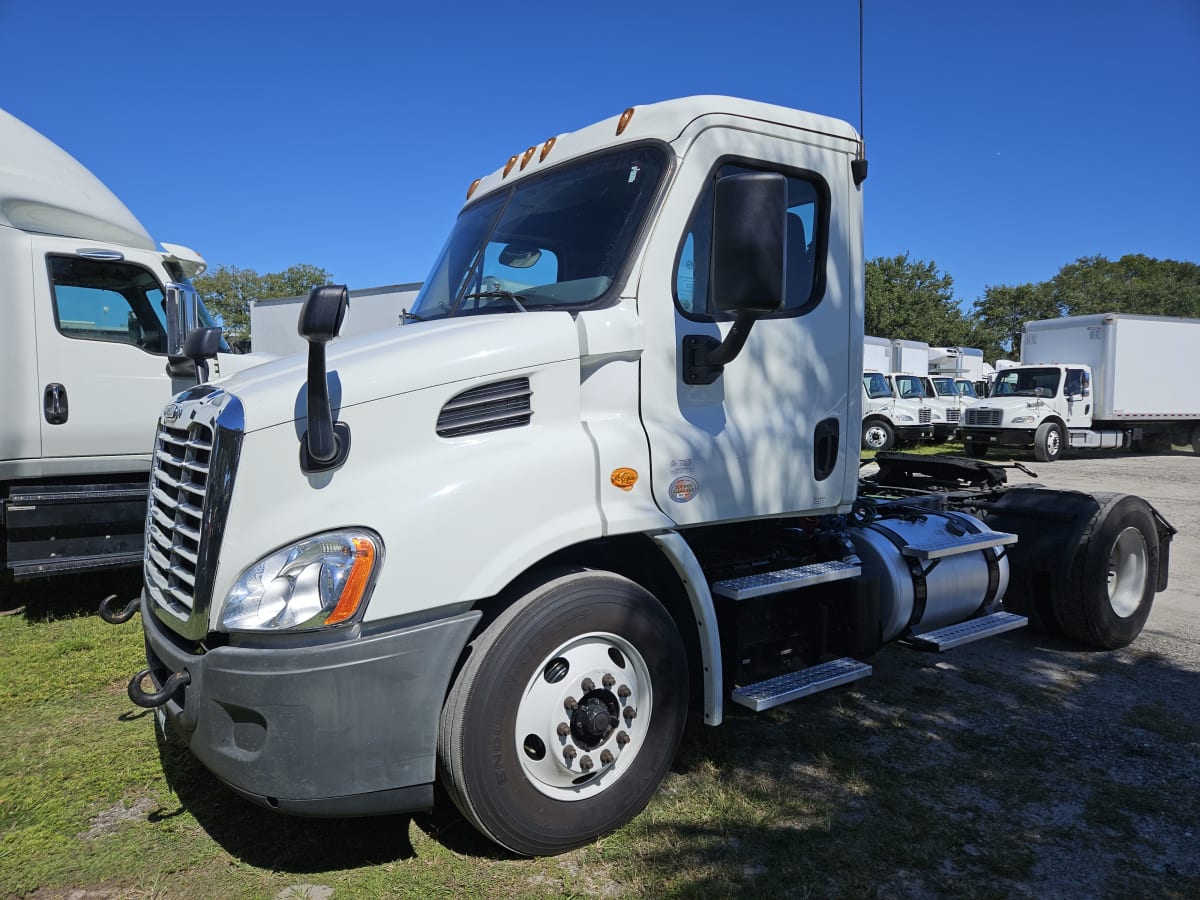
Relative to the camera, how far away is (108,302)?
21.8ft

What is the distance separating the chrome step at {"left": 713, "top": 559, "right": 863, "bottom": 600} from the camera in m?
3.51

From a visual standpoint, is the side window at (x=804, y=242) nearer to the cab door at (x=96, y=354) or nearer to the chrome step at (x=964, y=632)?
the chrome step at (x=964, y=632)

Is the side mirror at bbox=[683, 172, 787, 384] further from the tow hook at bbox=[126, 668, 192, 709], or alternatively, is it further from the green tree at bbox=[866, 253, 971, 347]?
the green tree at bbox=[866, 253, 971, 347]

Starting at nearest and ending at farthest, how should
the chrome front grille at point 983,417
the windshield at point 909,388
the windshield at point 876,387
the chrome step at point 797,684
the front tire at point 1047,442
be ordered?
the chrome step at point 797,684 → the front tire at point 1047,442 → the chrome front grille at point 983,417 → the windshield at point 876,387 → the windshield at point 909,388

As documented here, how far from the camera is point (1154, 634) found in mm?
6105

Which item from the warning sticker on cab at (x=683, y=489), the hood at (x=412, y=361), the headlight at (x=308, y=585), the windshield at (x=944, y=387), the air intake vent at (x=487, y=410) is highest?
the windshield at (x=944, y=387)

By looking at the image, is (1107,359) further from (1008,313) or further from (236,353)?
(1008,313)

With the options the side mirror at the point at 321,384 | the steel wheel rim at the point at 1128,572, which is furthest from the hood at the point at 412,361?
the steel wheel rim at the point at 1128,572

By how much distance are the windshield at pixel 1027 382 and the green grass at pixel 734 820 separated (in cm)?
1883

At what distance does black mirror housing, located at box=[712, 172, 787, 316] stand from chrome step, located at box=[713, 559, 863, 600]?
1254 millimetres

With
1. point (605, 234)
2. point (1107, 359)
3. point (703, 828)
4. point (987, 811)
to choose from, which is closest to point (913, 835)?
point (987, 811)

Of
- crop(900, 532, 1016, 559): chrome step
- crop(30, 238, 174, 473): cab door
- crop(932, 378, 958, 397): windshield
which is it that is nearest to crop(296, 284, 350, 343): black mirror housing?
crop(900, 532, 1016, 559): chrome step

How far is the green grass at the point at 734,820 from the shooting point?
296cm

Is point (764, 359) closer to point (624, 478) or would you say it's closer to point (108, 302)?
point (624, 478)
